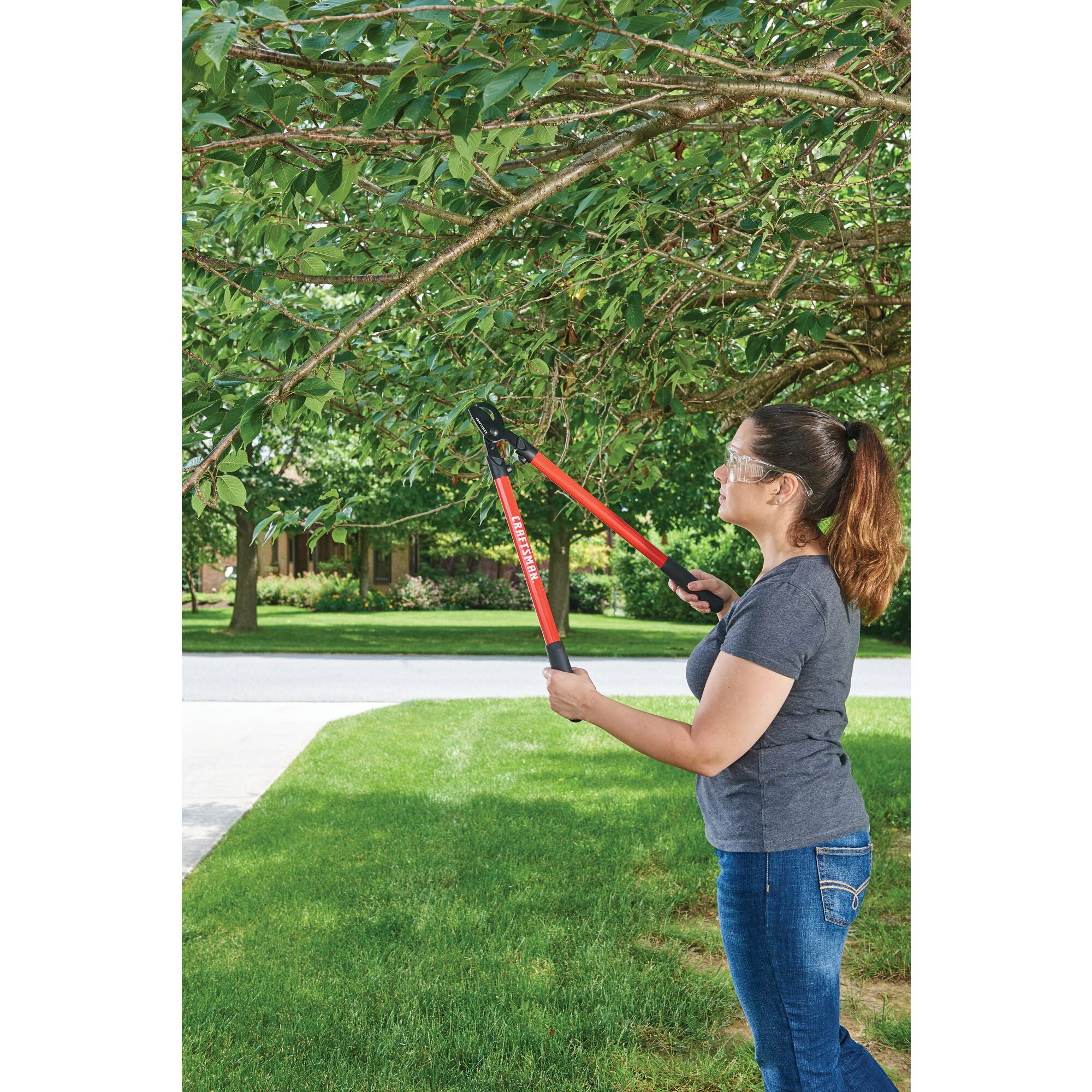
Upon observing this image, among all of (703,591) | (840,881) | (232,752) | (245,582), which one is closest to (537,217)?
(703,591)

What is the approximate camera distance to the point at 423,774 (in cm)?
734

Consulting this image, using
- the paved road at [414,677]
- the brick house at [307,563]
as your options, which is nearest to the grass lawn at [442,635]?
the paved road at [414,677]

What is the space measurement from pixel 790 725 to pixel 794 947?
41cm

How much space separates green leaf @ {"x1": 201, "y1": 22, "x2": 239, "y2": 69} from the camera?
1414mm

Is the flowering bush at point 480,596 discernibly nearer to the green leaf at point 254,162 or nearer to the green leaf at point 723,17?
the green leaf at point 254,162

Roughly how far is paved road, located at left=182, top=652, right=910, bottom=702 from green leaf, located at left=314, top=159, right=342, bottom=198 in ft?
31.9

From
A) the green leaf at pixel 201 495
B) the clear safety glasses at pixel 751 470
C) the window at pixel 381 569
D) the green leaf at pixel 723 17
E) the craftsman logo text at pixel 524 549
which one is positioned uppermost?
the green leaf at pixel 723 17

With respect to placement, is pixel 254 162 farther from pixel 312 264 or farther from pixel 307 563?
pixel 307 563

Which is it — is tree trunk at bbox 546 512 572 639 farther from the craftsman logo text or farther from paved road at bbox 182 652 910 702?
the craftsman logo text

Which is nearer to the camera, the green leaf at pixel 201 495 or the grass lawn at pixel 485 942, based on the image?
the green leaf at pixel 201 495

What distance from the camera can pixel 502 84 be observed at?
1.59 m

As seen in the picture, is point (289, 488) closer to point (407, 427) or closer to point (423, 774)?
point (423, 774)

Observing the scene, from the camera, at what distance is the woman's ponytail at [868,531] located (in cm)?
191

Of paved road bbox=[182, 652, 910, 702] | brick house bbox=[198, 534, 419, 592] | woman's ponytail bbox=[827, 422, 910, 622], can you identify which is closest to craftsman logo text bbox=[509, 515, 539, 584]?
woman's ponytail bbox=[827, 422, 910, 622]
